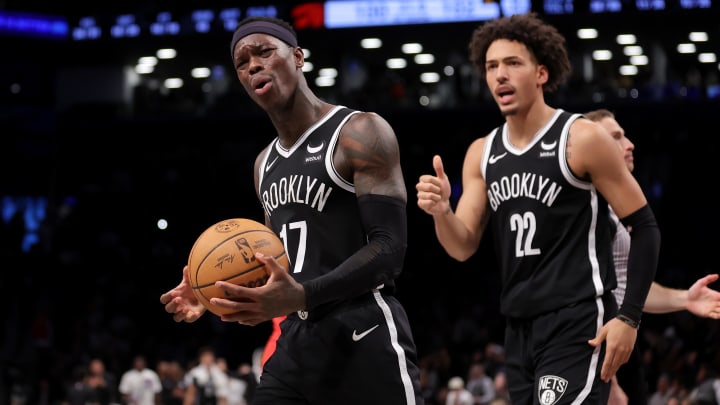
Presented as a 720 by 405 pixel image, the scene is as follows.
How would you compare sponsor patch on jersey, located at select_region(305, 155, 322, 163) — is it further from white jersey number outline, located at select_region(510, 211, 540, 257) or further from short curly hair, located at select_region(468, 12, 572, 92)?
short curly hair, located at select_region(468, 12, 572, 92)

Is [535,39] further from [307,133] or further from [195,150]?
[195,150]

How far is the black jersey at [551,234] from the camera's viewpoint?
4.30 m

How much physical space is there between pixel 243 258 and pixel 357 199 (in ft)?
1.90

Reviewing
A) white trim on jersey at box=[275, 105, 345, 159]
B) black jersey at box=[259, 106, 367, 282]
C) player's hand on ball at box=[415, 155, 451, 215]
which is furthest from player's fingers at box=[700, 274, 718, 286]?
white trim on jersey at box=[275, 105, 345, 159]

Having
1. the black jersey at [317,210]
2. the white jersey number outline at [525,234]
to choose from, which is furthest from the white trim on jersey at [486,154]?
the black jersey at [317,210]

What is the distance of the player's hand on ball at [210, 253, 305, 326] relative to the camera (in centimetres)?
332

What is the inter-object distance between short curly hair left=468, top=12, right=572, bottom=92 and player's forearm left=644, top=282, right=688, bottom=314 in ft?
3.77

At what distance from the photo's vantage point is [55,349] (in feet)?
67.5

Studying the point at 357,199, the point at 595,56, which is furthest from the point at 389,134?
the point at 595,56

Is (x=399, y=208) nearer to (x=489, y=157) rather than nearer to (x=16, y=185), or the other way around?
(x=489, y=157)

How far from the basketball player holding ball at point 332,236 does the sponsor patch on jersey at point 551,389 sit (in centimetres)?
56

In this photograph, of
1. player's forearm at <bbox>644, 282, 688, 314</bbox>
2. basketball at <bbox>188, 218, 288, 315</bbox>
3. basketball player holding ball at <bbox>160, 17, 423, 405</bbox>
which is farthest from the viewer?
player's forearm at <bbox>644, 282, 688, 314</bbox>

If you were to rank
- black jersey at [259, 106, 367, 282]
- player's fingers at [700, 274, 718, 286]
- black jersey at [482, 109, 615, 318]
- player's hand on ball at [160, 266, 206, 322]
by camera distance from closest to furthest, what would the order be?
black jersey at [259, 106, 367, 282] → player's hand on ball at [160, 266, 206, 322] → black jersey at [482, 109, 615, 318] → player's fingers at [700, 274, 718, 286]

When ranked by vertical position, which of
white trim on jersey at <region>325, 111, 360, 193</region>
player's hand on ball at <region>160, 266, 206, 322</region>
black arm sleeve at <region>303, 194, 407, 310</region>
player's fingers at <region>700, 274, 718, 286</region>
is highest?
white trim on jersey at <region>325, 111, 360, 193</region>
